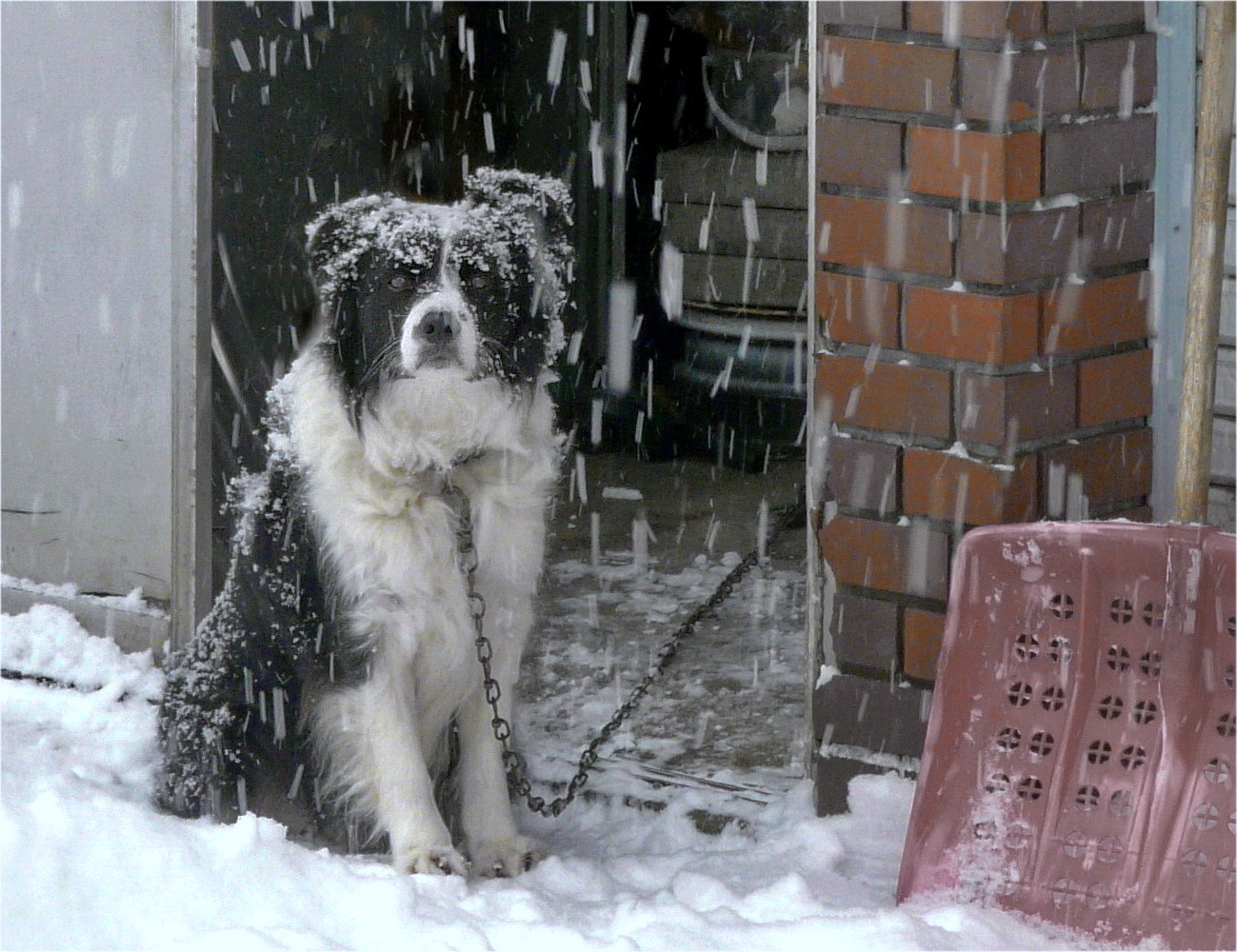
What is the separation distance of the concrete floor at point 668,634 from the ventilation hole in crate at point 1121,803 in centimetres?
102

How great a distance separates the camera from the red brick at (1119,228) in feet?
9.14

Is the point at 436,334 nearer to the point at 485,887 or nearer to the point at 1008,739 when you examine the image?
the point at 485,887

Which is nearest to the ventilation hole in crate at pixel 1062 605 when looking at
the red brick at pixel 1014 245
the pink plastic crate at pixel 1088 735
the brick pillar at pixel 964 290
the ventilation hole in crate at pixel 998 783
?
the pink plastic crate at pixel 1088 735

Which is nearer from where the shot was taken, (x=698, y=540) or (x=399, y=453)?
(x=399, y=453)

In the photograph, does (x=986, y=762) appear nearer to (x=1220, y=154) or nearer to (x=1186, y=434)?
(x=1186, y=434)

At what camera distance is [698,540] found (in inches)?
198

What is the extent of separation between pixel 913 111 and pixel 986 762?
3.60 feet

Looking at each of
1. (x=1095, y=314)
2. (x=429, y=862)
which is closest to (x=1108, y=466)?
(x=1095, y=314)

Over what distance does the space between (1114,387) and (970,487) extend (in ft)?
1.11

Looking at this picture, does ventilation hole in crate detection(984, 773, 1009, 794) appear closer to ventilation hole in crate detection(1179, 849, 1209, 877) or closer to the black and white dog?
ventilation hole in crate detection(1179, 849, 1209, 877)

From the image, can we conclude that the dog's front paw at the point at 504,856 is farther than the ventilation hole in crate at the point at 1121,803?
Yes

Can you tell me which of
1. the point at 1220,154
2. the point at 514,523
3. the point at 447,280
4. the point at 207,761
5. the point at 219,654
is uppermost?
the point at 1220,154

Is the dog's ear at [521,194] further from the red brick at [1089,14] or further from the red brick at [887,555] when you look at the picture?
the red brick at [1089,14]

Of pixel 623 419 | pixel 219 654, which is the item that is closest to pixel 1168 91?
pixel 219 654
